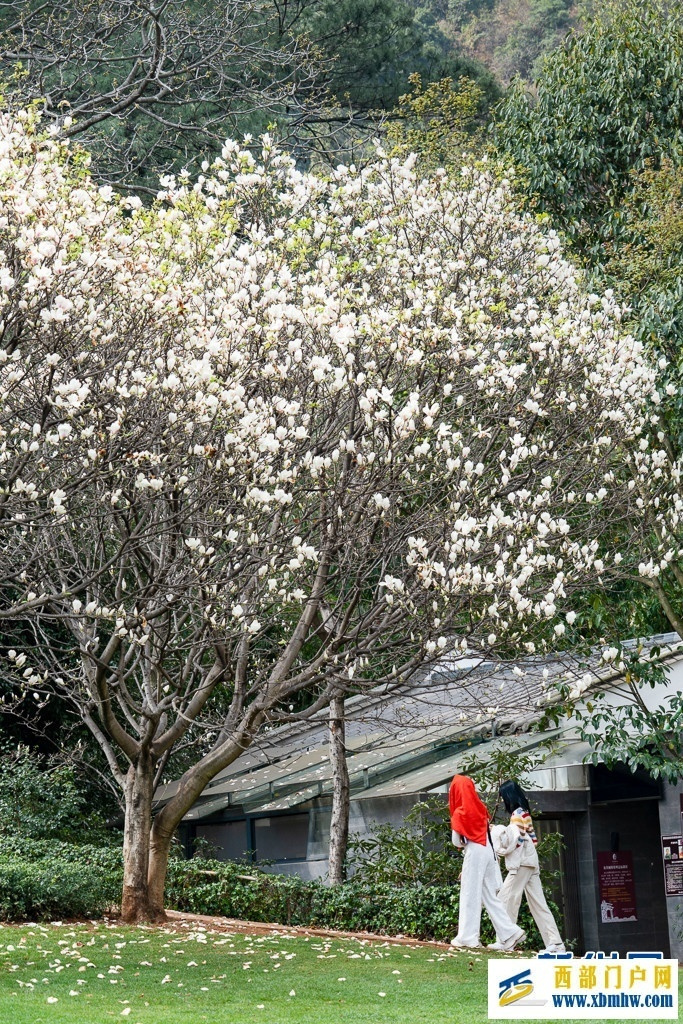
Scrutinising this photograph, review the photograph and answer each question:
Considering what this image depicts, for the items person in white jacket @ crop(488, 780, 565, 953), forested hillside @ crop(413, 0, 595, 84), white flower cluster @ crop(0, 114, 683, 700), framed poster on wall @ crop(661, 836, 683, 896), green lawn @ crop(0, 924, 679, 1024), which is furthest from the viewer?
forested hillside @ crop(413, 0, 595, 84)

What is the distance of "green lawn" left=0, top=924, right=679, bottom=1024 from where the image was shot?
7621mm

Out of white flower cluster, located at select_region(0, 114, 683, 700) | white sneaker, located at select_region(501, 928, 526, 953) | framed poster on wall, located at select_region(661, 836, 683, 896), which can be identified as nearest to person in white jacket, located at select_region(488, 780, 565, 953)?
white sneaker, located at select_region(501, 928, 526, 953)

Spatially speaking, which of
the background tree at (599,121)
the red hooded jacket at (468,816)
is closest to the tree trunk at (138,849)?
the red hooded jacket at (468,816)

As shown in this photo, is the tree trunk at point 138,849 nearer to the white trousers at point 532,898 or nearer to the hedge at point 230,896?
the hedge at point 230,896

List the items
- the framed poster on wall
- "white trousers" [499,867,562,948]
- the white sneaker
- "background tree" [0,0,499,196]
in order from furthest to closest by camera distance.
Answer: "background tree" [0,0,499,196] < the framed poster on wall < "white trousers" [499,867,562,948] < the white sneaker

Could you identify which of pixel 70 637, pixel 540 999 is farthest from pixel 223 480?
pixel 70 637

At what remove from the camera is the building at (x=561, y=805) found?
1360 centimetres

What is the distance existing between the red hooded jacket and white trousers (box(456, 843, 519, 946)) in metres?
0.09

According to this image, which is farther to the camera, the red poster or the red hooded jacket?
the red poster

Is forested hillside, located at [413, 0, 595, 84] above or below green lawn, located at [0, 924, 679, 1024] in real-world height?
above

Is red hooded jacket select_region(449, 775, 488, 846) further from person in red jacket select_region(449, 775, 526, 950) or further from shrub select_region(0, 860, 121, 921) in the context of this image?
shrub select_region(0, 860, 121, 921)

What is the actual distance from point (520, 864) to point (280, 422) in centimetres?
472

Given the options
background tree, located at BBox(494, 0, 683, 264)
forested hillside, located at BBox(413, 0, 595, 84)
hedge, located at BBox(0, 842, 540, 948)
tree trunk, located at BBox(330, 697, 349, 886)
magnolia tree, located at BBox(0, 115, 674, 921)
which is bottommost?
hedge, located at BBox(0, 842, 540, 948)

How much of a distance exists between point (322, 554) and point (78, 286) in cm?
324
